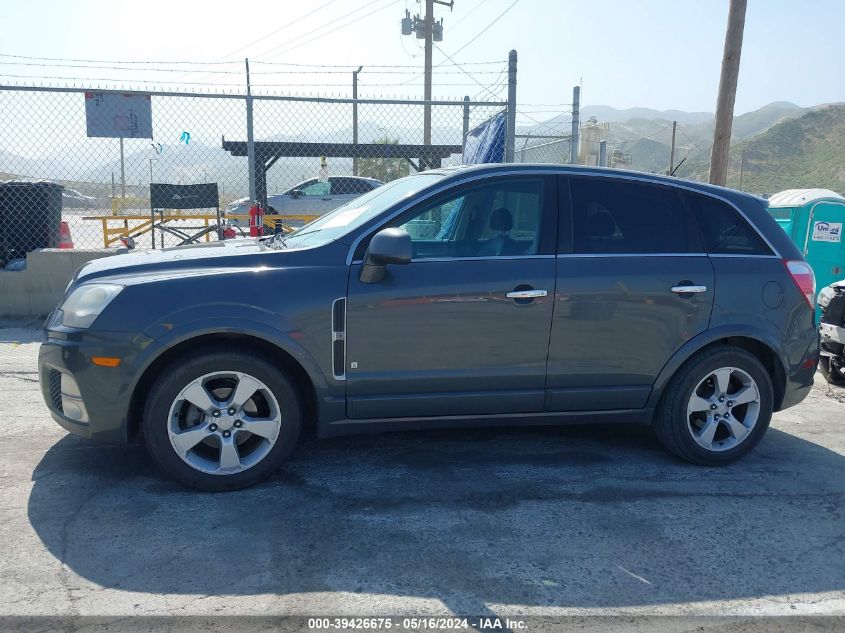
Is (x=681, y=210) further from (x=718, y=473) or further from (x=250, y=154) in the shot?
(x=250, y=154)

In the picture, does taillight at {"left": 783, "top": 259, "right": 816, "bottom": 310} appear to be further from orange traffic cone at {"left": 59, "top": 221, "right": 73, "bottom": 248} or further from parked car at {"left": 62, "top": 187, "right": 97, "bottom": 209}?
parked car at {"left": 62, "top": 187, "right": 97, "bottom": 209}

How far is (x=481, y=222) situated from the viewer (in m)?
4.18

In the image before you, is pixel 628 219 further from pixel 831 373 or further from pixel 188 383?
pixel 831 373

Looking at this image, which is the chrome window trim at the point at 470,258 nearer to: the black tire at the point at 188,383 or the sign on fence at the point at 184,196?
the black tire at the point at 188,383

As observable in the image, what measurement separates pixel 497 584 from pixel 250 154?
20.8 ft

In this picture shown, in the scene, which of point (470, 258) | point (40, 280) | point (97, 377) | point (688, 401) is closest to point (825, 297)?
point (688, 401)

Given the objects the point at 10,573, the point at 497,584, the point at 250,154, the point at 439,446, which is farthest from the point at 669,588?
the point at 250,154

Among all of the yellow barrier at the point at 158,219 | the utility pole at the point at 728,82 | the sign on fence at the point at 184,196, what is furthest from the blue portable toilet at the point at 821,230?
the sign on fence at the point at 184,196

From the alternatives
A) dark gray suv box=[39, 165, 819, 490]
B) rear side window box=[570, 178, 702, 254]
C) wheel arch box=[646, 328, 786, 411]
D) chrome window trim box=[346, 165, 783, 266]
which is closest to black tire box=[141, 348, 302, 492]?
dark gray suv box=[39, 165, 819, 490]

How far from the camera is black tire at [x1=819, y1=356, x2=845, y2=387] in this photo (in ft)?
21.6

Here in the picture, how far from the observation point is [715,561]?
11.0 feet

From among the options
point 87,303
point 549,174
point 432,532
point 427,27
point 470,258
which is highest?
point 427,27

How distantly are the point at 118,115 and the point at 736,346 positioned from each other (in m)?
6.58

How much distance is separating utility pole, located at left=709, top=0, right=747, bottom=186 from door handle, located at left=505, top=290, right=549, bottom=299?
19.1 ft
